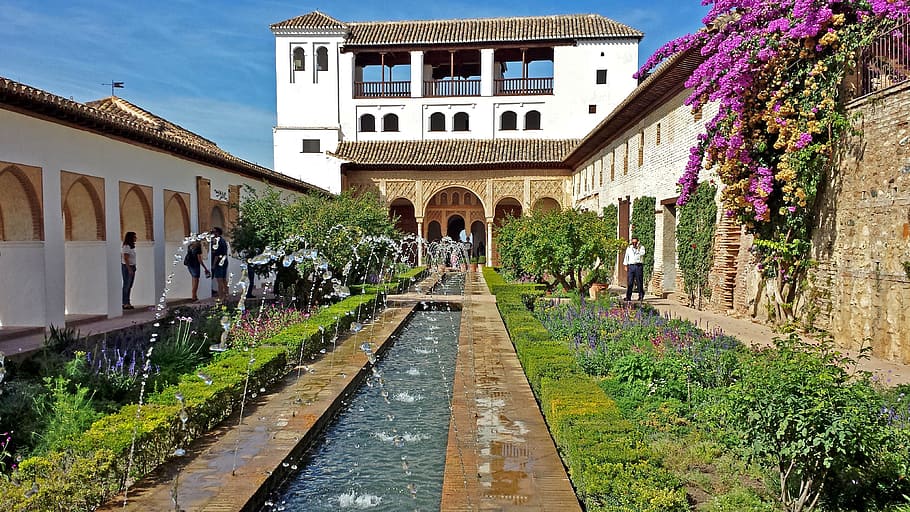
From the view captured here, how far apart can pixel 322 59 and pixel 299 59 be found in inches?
44.8

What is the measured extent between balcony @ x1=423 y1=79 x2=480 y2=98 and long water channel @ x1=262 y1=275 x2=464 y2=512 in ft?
81.3

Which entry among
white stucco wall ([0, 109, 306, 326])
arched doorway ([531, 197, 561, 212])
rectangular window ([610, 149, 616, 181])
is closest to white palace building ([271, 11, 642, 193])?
arched doorway ([531, 197, 561, 212])

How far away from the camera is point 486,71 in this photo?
3088 cm

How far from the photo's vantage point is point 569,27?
101ft

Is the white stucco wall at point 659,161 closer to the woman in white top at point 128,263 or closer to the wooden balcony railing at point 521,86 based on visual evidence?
the wooden balcony railing at point 521,86

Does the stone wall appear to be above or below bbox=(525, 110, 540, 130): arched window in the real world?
below

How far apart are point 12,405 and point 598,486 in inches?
172

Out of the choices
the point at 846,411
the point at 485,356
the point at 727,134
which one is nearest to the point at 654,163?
the point at 727,134

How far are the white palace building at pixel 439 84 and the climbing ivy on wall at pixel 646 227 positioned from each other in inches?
537

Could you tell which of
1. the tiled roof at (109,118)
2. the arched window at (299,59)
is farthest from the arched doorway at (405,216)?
the tiled roof at (109,118)

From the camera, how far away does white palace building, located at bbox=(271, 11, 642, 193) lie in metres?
30.2

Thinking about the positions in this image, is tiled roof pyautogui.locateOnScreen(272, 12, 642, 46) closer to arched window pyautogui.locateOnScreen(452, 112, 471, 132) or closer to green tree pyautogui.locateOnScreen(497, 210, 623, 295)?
arched window pyautogui.locateOnScreen(452, 112, 471, 132)

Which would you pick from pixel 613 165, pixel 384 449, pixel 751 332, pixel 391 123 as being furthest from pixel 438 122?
pixel 384 449

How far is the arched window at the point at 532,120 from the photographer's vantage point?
103 ft
